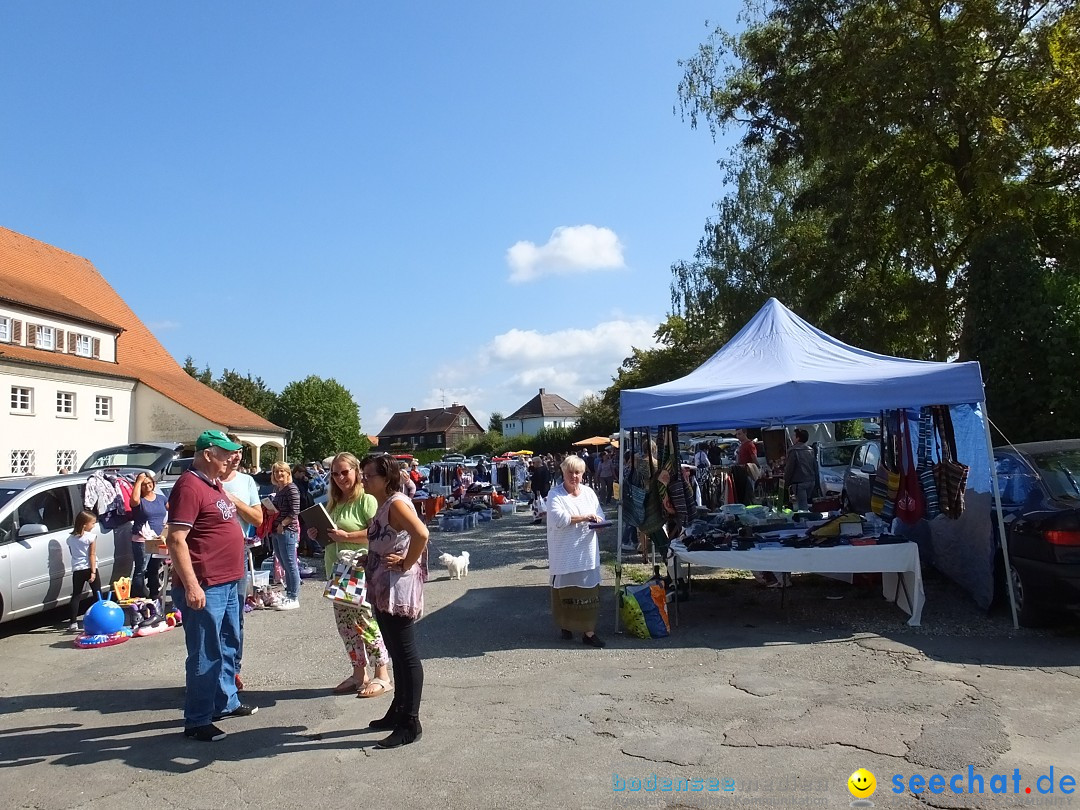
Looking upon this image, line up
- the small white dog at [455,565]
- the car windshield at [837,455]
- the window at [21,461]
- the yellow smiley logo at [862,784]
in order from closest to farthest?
the yellow smiley logo at [862,784]
the small white dog at [455,565]
the car windshield at [837,455]
the window at [21,461]

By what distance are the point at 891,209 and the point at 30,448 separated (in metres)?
29.3

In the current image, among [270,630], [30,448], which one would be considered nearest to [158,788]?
[270,630]

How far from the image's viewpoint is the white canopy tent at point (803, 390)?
290 inches

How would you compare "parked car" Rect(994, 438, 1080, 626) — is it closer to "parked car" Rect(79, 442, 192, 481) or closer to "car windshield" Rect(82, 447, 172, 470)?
"parked car" Rect(79, 442, 192, 481)

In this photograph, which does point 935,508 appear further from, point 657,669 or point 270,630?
point 270,630

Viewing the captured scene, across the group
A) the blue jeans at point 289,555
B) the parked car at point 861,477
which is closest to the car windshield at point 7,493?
the blue jeans at point 289,555

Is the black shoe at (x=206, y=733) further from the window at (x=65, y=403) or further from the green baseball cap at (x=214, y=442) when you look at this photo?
the window at (x=65, y=403)

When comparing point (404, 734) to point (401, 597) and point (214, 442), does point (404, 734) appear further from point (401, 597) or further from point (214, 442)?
point (214, 442)

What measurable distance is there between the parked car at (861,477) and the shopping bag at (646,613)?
20.4ft

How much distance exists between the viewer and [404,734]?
188 inches

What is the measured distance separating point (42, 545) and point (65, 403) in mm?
27166

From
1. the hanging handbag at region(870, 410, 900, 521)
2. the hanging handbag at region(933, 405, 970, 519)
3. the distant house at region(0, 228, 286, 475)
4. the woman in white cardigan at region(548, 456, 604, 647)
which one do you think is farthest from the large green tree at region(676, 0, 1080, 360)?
the distant house at region(0, 228, 286, 475)

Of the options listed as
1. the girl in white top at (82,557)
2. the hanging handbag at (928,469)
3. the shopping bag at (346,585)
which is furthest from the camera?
the girl in white top at (82,557)

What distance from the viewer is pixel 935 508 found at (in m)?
8.30
